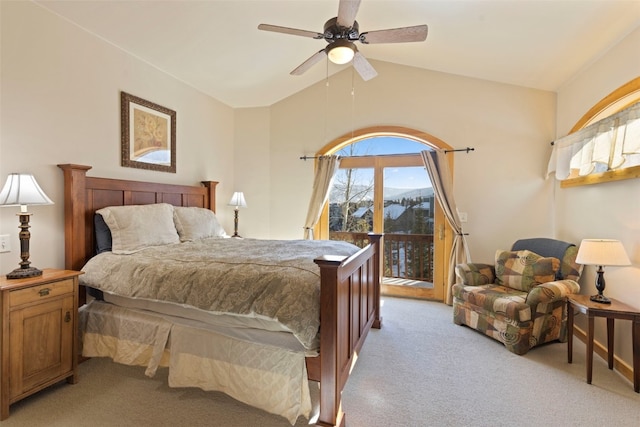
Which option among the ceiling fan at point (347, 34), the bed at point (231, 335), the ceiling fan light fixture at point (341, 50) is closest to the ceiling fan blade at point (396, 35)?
the ceiling fan at point (347, 34)

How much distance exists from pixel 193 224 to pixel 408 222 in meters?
3.06

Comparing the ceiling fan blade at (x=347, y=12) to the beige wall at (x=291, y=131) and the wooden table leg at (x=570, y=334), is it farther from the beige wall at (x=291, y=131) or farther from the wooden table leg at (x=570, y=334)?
the wooden table leg at (x=570, y=334)

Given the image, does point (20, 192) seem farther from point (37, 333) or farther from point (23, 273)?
point (37, 333)

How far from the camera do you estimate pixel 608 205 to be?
110 inches

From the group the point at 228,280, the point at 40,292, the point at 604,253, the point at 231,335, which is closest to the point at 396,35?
the point at 228,280

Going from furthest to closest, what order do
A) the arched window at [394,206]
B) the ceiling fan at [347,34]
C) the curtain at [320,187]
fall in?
1. the curtain at [320,187]
2. the arched window at [394,206]
3. the ceiling fan at [347,34]

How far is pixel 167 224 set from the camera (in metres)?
3.18

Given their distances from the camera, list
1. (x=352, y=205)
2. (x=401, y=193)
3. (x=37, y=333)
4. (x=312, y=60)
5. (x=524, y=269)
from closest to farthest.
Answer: (x=37, y=333)
(x=312, y=60)
(x=524, y=269)
(x=401, y=193)
(x=352, y=205)

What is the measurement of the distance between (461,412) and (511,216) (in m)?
2.99

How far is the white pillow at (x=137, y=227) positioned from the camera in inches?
107

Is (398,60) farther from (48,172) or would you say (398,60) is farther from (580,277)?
(48,172)

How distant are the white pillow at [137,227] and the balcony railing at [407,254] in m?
2.72

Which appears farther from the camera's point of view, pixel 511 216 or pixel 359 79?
pixel 359 79

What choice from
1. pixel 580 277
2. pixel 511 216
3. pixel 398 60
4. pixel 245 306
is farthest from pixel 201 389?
pixel 398 60
